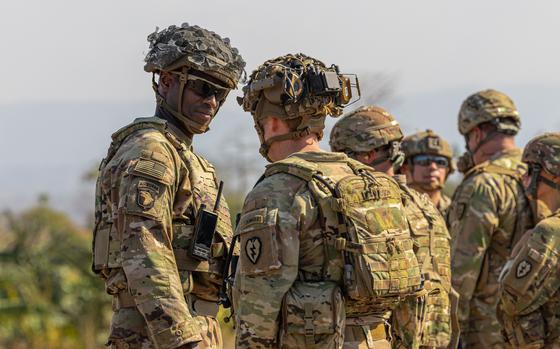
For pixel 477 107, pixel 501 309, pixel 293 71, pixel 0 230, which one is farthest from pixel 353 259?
pixel 0 230

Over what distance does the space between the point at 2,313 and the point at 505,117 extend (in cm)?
838

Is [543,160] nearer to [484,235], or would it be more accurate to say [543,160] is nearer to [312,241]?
[484,235]

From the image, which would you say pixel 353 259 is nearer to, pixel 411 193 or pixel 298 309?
pixel 298 309

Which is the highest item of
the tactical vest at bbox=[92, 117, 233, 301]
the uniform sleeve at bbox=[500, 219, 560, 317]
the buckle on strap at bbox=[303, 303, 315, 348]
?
the tactical vest at bbox=[92, 117, 233, 301]

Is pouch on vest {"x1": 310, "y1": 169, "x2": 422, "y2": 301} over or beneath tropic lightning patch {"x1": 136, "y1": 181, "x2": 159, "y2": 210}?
beneath

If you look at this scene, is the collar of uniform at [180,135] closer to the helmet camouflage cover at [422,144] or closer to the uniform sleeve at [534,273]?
the uniform sleeve at [534,273]

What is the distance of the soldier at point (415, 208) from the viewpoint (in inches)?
292

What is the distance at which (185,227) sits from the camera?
605cm

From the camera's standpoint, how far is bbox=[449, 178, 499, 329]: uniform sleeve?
9.28 metres

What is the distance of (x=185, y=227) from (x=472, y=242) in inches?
155

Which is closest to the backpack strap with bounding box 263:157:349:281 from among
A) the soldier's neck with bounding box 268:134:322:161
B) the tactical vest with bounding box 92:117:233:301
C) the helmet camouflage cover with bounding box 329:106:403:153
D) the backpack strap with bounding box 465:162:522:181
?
the soldier's neck with bounding box 268:134:322:161

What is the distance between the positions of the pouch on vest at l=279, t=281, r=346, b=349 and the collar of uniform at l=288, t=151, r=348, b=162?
661 millimetres

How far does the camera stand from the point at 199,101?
20.8 feet

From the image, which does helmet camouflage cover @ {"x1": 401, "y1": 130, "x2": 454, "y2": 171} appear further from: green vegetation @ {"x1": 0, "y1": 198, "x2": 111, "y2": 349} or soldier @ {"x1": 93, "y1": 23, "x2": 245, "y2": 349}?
green vegetation @ {"x1": 0, "y1": 198, "x2": 111, "y2": 349}
